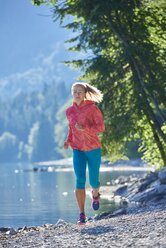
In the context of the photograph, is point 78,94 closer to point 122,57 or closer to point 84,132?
point 84,132

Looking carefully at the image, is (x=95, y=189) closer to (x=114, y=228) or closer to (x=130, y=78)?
(x=114, y=228)

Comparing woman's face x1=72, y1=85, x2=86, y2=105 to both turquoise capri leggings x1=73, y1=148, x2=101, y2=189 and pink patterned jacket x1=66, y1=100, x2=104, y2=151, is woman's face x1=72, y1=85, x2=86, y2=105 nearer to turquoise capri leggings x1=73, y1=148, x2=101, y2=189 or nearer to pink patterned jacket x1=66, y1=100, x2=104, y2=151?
pink patterned jacket x1=66, y1=100, x2=104, y2=151

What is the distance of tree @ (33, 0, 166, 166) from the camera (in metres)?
24.5

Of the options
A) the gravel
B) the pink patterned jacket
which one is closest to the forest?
the pink patterned jacket

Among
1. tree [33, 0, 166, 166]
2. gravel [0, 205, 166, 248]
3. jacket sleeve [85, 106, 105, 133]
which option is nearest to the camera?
gravel [0, 205, 166, 248]

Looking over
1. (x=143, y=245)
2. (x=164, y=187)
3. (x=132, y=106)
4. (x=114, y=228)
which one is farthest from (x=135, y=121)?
(x=143, y=245)

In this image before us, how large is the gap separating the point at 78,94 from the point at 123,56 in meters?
12.8

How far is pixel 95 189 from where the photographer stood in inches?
485

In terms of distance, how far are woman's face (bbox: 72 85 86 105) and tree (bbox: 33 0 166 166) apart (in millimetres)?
11751

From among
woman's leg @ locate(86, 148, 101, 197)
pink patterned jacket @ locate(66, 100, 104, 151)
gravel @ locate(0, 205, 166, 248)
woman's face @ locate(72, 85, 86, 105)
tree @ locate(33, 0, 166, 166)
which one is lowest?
gravel @ locate(0, 205, 166, 248)

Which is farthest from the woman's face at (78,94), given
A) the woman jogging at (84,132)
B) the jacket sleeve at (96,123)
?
the jacket sleeve at (96,123)

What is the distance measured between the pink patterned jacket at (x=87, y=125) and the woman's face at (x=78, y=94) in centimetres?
9

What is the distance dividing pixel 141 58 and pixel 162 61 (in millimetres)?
1017

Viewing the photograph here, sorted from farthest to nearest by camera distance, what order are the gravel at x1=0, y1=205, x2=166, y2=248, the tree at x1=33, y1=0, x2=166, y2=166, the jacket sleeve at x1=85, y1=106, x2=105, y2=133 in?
the tree at x1=33, y1=0, x2=166, y2=166, the jacket sleeve at x1=85, y1=106, x2=105, y2=133, the gravel at x1=0, y1=205, x2=166, y2=248
